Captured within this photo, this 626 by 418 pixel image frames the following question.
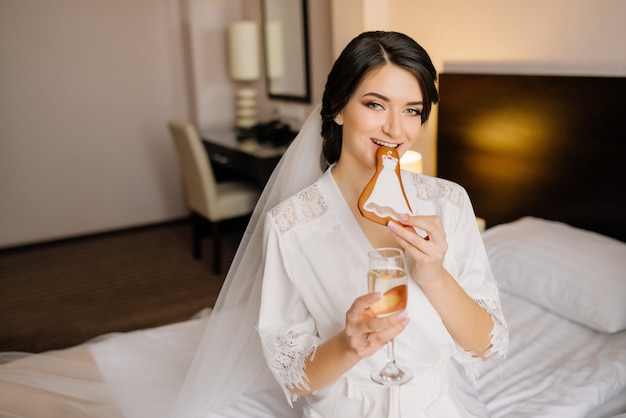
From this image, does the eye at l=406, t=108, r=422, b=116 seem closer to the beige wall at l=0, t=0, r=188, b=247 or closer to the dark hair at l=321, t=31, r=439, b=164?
the dark hair at l=321, t=31, r=439, b=164

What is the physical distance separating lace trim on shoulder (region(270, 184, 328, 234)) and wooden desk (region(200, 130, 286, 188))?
7.23ft

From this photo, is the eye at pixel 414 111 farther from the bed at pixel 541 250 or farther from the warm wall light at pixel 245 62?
the warm wall light at pixel 245 62

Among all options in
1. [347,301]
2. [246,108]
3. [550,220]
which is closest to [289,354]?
[347,301]

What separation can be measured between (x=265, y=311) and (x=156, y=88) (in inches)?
159

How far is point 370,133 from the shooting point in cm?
119

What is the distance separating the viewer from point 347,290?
1254mm

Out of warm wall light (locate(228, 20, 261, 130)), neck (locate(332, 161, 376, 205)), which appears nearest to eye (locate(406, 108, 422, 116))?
neck (locate(332, 161, 376, 205))

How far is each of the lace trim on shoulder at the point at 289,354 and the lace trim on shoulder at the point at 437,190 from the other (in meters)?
0.43

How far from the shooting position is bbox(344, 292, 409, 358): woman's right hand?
0.97 meters

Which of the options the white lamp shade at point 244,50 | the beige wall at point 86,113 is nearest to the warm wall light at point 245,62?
the white lamp shade at point 244,50

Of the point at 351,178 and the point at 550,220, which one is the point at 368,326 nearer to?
the point at 351,178

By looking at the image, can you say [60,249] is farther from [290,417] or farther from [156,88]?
[290,417]

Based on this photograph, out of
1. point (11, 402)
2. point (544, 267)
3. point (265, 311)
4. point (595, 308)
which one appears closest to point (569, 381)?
point (595, 308)

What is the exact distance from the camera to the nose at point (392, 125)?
1.16 metres
